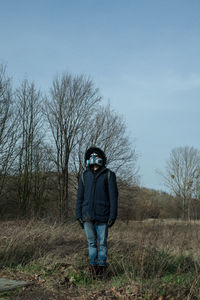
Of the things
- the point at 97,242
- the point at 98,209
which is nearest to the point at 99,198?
the point at 98,209

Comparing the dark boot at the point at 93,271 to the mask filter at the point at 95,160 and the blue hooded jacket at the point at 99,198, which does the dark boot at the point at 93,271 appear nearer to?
the blue hooded jacket at the point at 99,198

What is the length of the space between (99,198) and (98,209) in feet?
0.58

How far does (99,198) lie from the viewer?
531 cm

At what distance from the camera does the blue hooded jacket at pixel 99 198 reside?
5.23 m

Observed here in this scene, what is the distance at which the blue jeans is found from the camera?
5.22 meters

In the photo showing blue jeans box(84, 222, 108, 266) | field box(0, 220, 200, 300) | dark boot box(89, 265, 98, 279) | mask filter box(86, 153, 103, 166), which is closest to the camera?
field box(0, 220, 200, 300)

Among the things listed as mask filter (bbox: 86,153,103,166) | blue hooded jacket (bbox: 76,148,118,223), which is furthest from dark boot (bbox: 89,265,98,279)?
mask filter (bbox: 86,153,103,166)

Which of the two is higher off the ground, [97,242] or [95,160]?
[95,160]

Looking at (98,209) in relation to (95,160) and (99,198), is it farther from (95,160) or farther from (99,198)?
(95,160)

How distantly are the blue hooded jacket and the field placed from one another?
2.00 ft

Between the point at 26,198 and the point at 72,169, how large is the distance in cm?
346

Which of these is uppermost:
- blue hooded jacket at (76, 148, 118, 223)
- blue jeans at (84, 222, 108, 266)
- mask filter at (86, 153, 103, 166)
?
mask filter at (86, 153, 103, 166)

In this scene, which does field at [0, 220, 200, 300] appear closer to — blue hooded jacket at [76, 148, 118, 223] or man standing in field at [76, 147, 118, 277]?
man standing in field at [76, 147, 118, 277]

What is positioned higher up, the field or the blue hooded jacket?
the blue hooded jacket
